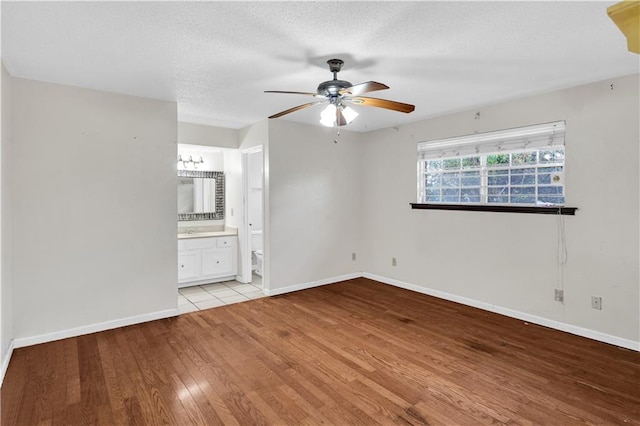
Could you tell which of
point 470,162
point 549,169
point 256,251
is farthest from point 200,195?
point 549,169

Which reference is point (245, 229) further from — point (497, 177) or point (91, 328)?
point (497, 177)

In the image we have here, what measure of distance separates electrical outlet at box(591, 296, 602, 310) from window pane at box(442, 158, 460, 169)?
77.3 inches

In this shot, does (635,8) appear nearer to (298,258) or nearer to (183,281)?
(298,258)

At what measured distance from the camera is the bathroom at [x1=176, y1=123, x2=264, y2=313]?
496 centimetres

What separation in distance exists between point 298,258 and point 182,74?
2.79m

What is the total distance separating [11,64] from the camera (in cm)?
268

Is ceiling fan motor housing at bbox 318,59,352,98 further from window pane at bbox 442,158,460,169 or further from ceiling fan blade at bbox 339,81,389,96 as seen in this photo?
window pane at bbox 442,158,460,169

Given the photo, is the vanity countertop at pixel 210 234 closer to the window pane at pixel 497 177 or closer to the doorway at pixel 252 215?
the doorway at pixel 252 215

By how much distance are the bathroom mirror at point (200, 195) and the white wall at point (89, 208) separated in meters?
1.67

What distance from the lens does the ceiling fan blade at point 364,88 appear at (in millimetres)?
2248

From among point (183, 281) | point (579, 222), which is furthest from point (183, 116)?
point (579, 222)

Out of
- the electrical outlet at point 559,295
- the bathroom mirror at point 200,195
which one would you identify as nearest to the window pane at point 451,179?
the electrical outlet at point 559,295

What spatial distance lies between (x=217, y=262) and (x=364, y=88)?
3815 millimetres


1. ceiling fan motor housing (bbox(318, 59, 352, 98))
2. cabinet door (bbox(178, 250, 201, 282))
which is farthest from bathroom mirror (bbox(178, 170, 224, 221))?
ceiling fan motor housing (bbox(318, 59, 352, 98))
